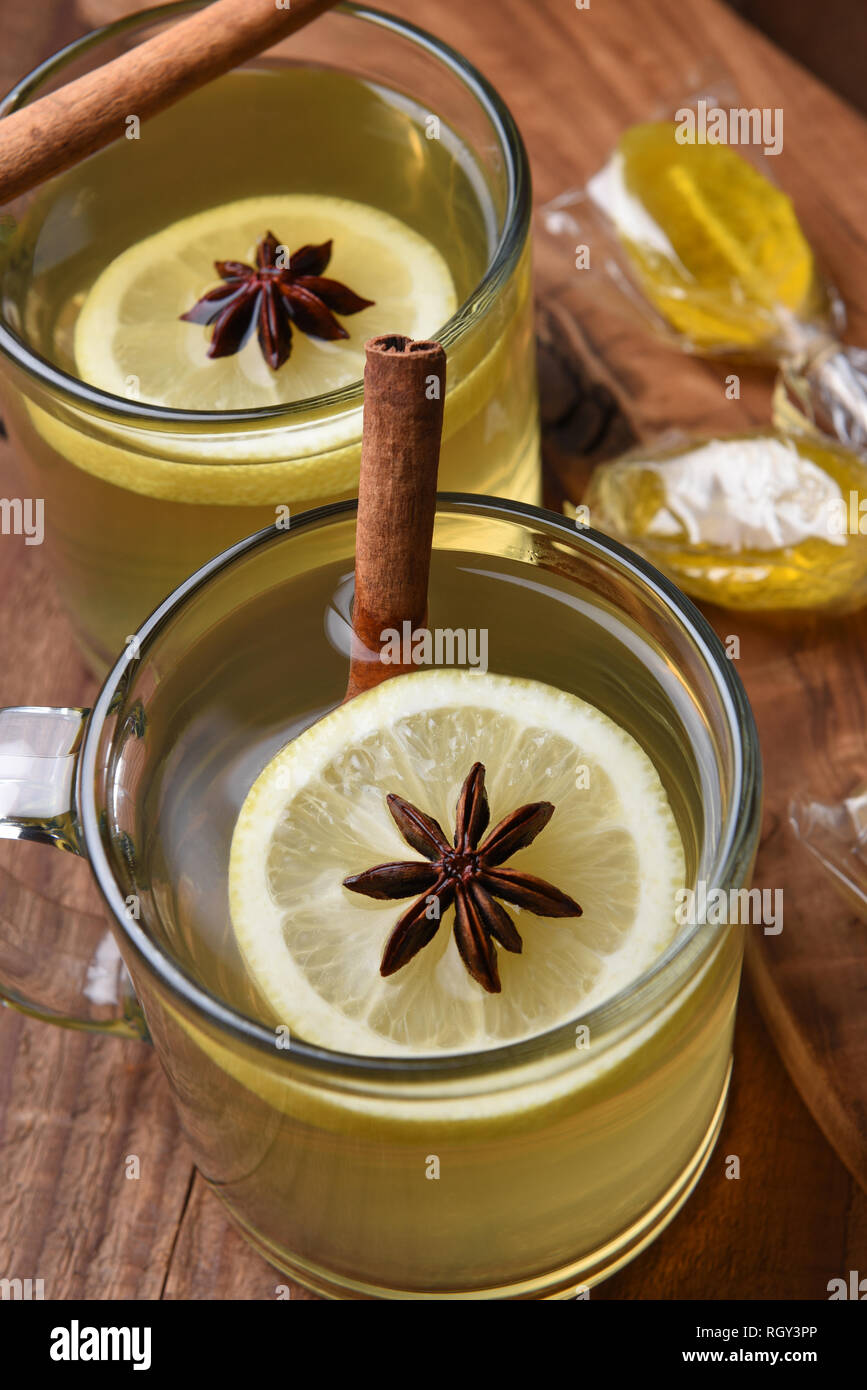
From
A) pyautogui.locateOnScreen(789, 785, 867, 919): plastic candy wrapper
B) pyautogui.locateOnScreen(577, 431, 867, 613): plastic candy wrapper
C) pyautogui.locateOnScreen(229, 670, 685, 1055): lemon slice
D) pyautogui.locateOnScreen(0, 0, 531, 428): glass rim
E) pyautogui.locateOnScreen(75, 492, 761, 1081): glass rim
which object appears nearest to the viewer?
pyautogui.locateOnScreen(75, 492, 761, 1081): glass rim

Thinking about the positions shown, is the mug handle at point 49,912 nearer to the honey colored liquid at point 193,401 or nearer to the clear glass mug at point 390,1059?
the clear glass mug at point 390,1059

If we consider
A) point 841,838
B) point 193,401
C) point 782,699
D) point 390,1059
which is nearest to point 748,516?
point 782,699

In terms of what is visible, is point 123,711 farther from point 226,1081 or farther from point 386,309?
point 386,309

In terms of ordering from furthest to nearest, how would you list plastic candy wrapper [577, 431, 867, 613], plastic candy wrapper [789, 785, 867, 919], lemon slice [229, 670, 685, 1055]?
plastic candy wrapper [577, 431, 867, 613] < plastic candy wrapper [789, 785, 867, 919] < lemon slice [229, 670, 685, 1055]

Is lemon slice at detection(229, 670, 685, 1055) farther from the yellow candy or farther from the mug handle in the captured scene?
the yellow candy

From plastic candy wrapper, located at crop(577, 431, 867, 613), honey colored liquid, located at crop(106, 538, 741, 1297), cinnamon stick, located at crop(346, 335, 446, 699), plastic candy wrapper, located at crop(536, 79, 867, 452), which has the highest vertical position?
plastic candy wrapper, located at crop(536, 79, 867, 452)

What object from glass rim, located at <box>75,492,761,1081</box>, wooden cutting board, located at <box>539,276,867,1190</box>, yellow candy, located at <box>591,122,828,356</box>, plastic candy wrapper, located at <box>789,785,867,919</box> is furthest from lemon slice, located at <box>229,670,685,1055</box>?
yellow candy, located at <box>591,122,828,356</box>
